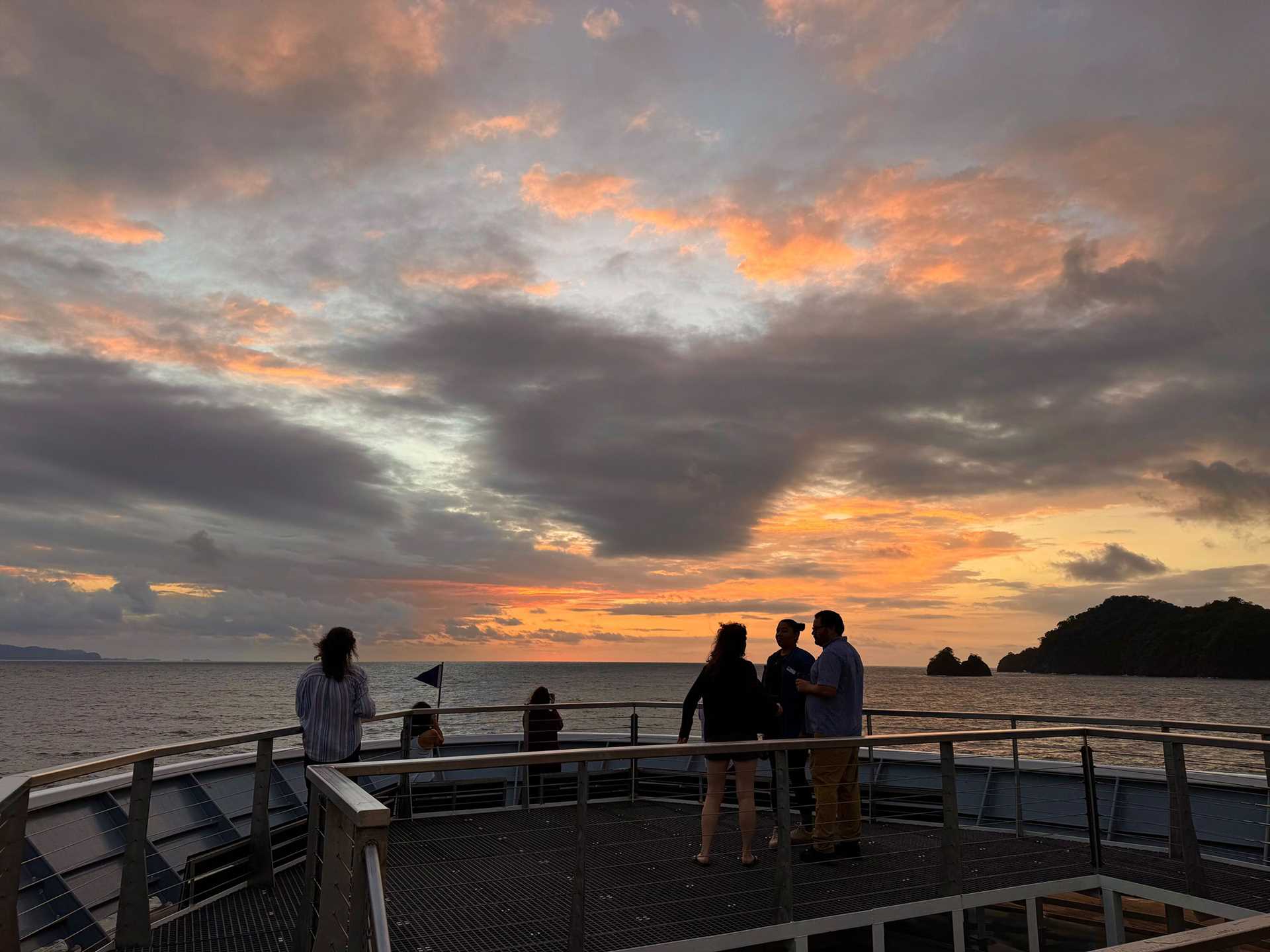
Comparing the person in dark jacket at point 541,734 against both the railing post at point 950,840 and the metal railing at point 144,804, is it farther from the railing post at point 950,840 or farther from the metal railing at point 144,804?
the railing post at point 950,840

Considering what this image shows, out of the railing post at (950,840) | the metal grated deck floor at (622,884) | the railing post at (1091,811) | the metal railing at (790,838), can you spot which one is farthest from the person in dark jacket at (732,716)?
the railing post at (1091,811)

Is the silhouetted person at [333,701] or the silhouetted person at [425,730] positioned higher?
the silhouetted person at [333,701]

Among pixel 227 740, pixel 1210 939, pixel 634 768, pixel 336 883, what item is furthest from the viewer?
pixel 634 768

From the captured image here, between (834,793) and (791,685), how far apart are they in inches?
54.8

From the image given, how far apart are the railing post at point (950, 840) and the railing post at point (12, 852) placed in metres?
5.34

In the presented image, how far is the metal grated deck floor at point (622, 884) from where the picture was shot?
17.5 ft

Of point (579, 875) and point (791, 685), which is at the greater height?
point (791, 685)

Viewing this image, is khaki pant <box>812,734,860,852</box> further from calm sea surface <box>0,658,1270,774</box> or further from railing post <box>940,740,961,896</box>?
calm sea surface <box>0,658,1270,774</box>

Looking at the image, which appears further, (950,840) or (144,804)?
(950,840)

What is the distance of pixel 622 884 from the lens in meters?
6.46

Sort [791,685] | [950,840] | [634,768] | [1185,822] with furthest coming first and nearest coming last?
[634,768], [791,685], [1185,822], [950,840]

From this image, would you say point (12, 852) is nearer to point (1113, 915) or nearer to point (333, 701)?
point (333, 701)

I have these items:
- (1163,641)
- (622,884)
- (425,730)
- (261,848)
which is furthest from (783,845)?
(1163,641)

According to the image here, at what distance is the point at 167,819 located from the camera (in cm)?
696
